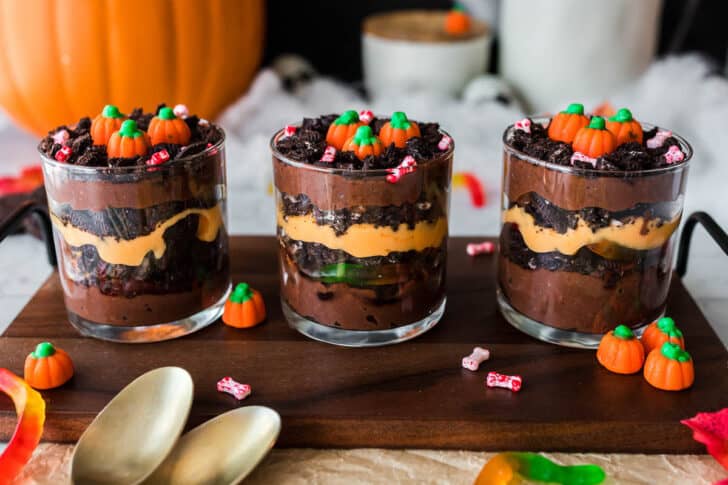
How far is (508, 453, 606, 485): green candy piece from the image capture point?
82cm

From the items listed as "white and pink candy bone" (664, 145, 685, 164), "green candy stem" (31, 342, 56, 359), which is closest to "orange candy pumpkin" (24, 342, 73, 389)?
"green candy stem" (31, 342, 56, 359)

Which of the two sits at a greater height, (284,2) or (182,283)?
(284,2)

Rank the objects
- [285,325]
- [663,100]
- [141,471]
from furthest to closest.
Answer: [663,100]
[285,325]
[141,471]

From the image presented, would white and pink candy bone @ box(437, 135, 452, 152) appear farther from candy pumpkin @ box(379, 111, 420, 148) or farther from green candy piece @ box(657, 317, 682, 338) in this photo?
green candy piece @ box(657, 317, 682, 338)

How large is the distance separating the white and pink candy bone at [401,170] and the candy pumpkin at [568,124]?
0.20m

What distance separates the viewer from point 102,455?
0.84 metres

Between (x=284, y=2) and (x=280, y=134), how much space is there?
1130 mm

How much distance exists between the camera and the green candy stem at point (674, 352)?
0.92 meters

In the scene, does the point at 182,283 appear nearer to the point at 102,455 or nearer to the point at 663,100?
the point at 102,455

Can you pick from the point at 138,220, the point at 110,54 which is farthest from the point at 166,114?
the point at 110,54

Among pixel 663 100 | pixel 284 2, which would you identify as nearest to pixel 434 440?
pixel 663 100

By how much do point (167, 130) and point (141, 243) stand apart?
0.47ft

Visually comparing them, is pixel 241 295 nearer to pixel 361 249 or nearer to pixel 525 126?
pixel 361 249

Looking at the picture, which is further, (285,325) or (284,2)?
(284,2)
